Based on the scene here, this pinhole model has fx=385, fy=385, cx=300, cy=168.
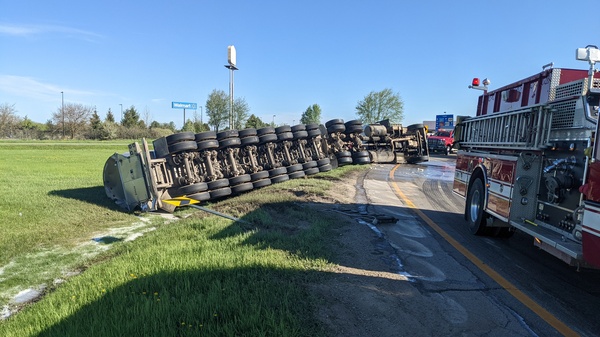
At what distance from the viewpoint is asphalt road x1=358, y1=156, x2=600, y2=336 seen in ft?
11.5

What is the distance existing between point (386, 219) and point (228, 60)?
45.2 ft

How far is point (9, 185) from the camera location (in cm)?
1110

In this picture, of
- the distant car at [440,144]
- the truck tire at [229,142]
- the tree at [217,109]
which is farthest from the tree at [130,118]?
the truck tire at [229,142]

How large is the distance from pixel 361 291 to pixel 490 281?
5.61 feet

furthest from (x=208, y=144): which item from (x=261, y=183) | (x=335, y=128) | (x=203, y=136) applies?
(x=335, y=128)

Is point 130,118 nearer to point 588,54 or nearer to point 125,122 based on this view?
point 125,122

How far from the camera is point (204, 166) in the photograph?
9.82 metres

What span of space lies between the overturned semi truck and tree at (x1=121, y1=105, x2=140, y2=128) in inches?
2779

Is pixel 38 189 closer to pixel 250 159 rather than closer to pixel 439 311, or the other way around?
pixel 250 159

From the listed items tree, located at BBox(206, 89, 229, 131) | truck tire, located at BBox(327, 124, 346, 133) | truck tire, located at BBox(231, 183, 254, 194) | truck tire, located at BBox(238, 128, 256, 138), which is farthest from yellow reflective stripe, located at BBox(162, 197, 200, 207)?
tree, located at BBox(206, 89, 229, 131)

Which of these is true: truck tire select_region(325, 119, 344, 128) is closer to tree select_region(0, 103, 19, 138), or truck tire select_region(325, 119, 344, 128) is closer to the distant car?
the distant car

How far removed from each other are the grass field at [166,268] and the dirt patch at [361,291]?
0.18 m

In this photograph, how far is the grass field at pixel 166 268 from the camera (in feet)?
10.1

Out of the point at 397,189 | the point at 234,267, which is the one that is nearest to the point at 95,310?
the point at 234,267
